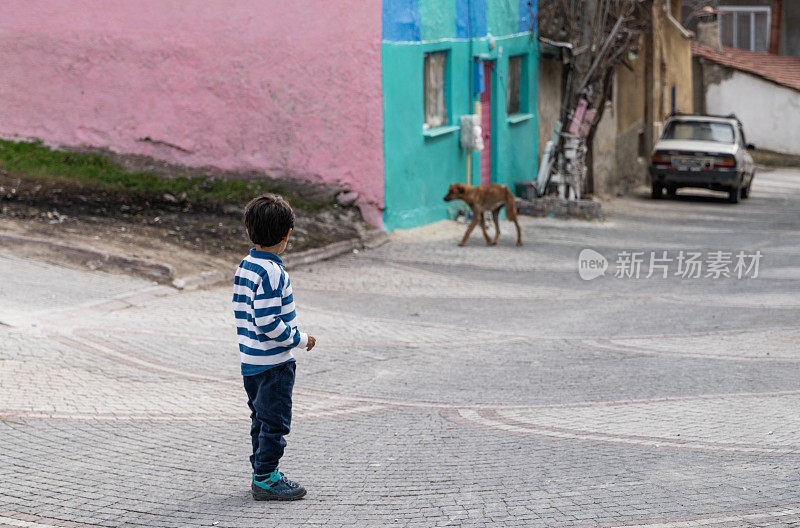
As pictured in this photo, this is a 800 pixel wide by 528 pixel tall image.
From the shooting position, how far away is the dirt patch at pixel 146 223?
1291 centimetres

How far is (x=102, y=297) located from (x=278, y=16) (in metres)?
6.74

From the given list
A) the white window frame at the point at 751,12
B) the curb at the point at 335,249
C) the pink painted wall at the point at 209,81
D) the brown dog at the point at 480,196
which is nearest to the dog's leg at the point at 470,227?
the brown dog at the point at 480,196

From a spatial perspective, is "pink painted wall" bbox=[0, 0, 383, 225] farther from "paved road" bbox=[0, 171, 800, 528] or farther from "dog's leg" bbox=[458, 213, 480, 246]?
"paved road" bbox=[0, 171, 800, 528]

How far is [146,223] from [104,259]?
212 centimetres

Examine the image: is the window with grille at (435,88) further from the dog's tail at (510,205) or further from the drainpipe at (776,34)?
the drainpipe at (776,34)

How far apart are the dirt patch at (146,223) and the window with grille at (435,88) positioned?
2841 mm

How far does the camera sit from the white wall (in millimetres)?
34688

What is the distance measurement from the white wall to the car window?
10981mm

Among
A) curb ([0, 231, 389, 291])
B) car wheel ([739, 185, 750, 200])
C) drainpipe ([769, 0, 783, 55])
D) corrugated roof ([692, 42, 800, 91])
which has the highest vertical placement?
drainpipe ([769, 0, 783, 55])

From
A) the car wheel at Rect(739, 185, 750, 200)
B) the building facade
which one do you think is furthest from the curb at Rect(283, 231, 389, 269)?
the car wheel at Rect(739, 185, 750, 200)

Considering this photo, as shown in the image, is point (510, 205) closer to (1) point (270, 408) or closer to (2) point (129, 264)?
(2) point (129, 264)

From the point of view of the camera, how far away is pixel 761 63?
3706cm

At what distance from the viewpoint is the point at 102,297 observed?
11.0 meters

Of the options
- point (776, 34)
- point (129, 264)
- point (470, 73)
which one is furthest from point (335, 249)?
point (776, 34)
